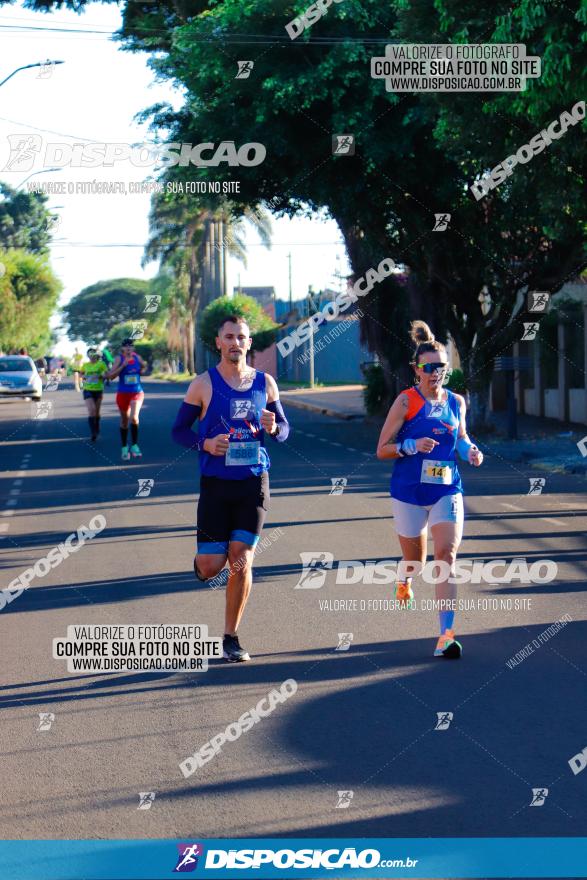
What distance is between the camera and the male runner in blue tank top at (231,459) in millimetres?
7809

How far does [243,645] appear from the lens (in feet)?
27.4

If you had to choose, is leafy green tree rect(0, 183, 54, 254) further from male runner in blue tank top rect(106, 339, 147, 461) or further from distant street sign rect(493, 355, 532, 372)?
male runner in blue tank top rect(106, 339, 147, 461)

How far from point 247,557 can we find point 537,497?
9.06 meters

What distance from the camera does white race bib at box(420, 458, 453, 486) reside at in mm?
8141

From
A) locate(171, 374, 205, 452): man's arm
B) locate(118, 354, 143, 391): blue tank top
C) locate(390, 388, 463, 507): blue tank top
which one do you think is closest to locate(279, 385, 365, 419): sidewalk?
locate(118, 354, 143, 391): blue tank top

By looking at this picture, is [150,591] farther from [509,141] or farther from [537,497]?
[509,141]

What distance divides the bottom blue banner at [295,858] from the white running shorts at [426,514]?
11.1ft

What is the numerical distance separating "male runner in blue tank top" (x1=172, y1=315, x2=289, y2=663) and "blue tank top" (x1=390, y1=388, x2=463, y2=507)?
31.9 inches

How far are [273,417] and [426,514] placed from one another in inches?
47.6

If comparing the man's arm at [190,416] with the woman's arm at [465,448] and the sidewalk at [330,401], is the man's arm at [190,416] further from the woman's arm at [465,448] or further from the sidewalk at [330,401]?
the sidewalk at [330,401]

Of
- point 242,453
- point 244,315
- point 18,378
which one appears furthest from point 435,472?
point 244,315

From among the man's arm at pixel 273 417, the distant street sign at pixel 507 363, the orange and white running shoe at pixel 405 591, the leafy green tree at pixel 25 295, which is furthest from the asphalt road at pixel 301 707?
the leafy green tree at pixel 25 295

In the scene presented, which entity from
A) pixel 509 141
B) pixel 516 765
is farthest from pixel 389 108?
pixel 516 765

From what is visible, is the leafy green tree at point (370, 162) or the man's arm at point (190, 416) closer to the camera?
the man's arm at point (190, 416)
